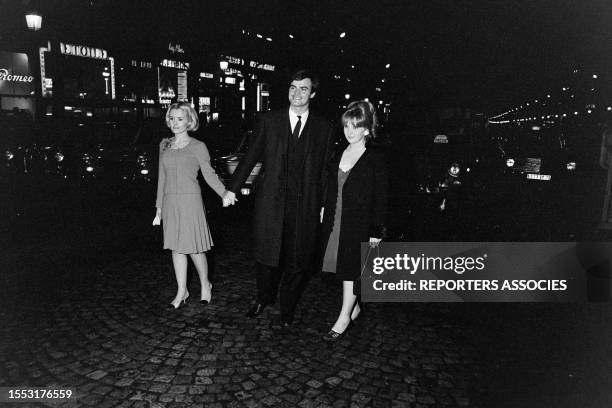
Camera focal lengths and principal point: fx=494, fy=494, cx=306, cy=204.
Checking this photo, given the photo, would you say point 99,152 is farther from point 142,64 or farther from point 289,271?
point 142,64

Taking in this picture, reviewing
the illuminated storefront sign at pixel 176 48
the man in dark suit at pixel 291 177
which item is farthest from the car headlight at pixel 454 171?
the illuminated storefront sign at pixel 176 48

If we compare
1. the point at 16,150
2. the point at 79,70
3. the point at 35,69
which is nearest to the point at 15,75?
the point at 35,69

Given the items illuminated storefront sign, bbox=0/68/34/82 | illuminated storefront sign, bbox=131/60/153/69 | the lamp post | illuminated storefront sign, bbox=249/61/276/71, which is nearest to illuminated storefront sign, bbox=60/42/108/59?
the lamp post

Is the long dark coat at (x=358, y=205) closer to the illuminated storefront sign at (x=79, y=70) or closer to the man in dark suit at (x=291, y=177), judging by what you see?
the man in dark suit at (x=291, y=177)

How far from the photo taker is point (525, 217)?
416 inches

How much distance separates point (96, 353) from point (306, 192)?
7.39 ft

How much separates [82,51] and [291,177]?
25764 millimetres

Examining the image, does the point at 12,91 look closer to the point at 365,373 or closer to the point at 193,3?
the point at 193,3

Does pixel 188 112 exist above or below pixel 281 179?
above

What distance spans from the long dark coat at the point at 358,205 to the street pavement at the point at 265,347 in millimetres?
793

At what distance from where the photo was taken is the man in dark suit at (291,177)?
4.49 metres

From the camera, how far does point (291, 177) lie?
4492 millimetres

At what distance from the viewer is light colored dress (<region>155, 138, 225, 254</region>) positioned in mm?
4789

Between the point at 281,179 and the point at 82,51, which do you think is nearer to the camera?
the point at 281,179
